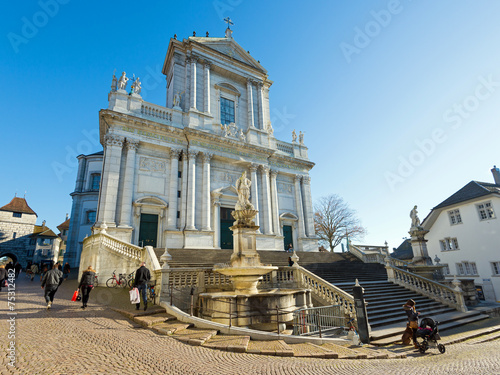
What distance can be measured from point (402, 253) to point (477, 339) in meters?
30.1

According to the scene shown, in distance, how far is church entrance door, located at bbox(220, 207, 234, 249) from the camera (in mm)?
23109

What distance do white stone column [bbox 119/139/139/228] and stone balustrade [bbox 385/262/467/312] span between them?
1826cm

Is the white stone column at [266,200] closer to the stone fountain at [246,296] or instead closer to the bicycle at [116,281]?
the bicycle at [116,281]

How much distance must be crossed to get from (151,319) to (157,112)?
754 inches

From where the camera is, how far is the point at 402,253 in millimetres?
36688

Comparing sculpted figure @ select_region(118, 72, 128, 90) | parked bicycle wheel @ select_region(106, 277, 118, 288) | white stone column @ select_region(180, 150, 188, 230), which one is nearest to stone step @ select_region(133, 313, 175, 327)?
parked bicycle wheel @ select_region(106, 277, 118, 288)

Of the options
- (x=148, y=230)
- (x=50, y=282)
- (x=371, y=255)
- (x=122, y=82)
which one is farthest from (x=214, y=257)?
(x=122, y=82)

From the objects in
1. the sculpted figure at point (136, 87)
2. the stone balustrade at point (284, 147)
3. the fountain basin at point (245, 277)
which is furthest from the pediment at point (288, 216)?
the sculpted figure at point (136, 87)

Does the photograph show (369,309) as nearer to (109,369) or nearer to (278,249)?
(109,369)

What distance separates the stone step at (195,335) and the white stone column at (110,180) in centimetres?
1357

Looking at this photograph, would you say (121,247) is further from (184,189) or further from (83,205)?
(83,205)

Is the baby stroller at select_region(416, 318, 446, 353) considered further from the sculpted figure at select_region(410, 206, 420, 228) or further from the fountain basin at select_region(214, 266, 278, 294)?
the sculpted figure at select_region(410, 206, 420, 228)

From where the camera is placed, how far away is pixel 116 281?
13961 millimetres

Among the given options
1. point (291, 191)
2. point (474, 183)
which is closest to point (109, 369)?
point (291, 191)
